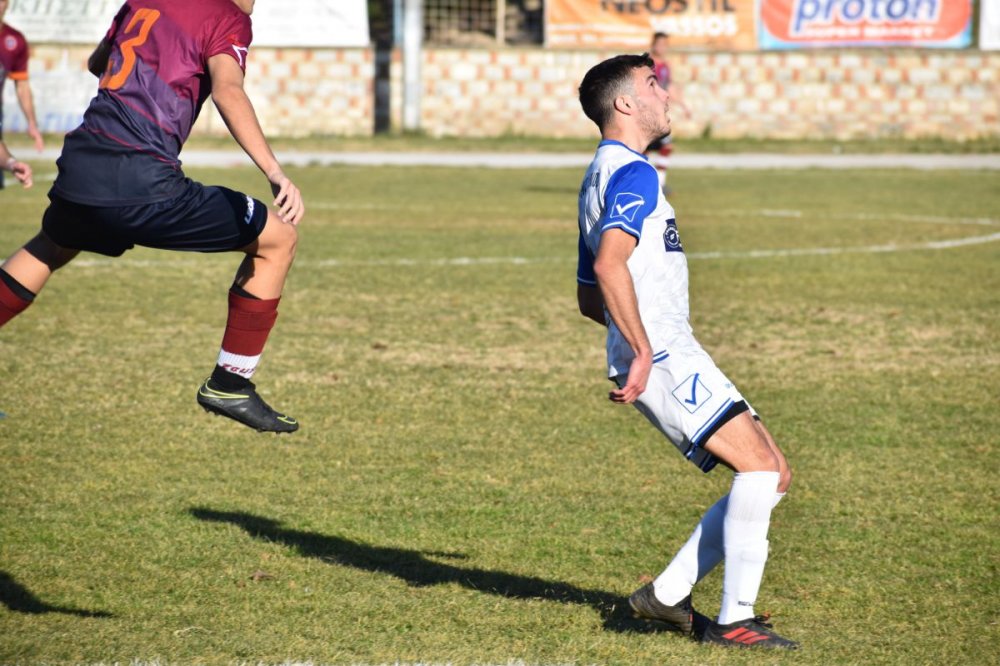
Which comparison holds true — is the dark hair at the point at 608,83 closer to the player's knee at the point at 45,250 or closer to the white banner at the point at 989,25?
the player's knee at the point at 45,250

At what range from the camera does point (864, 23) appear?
37.7m

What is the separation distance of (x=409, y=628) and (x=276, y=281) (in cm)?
150

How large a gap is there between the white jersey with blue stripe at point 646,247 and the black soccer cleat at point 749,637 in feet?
3.15

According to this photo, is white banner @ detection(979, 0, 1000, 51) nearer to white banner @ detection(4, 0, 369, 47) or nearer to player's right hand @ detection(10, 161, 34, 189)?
white banner @ detection(4, 0, 369, 47)

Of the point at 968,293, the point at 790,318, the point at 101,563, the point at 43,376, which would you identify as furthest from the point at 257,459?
the point at 968,293

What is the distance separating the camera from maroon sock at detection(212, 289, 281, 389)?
5473mm

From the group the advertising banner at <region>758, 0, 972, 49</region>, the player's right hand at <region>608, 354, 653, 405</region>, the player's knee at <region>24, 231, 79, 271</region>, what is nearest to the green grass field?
the player's right hand at <region>608, 354, 653, 405</region>

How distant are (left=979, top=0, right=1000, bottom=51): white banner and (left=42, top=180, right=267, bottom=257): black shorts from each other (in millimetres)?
36007

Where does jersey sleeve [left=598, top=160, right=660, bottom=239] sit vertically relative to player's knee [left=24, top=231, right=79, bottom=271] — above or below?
above

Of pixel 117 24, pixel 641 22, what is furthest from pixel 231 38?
pixel 641 22

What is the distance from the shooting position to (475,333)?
1081 cm

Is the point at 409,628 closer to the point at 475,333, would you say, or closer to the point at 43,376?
the point at 43,376

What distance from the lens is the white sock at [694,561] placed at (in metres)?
4.87

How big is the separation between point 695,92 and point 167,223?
33980 millimetres
